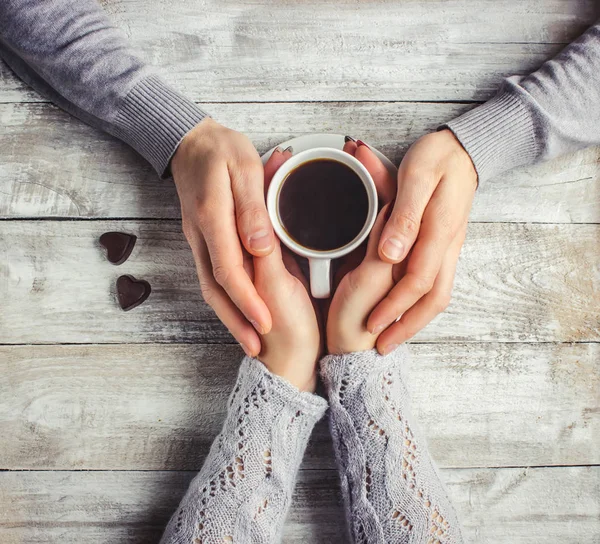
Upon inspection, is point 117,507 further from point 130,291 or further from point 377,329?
point 377,329

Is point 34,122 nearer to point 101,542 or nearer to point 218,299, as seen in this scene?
point 218,299

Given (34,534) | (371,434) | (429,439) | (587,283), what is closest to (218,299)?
(371,434)

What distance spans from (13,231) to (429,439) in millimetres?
844

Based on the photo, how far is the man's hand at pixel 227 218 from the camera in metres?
0.78

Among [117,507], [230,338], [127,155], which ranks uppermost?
[127,155]

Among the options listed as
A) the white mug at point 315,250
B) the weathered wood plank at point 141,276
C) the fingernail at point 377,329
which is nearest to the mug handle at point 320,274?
the white mug at point 315,250

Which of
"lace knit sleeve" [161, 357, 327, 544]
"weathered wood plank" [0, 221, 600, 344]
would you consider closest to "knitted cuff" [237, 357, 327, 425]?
"lace knit sleeve" [161, 357, 327, 544]

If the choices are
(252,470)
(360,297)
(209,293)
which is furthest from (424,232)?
(252,470)

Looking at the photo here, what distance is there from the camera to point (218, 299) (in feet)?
2.72

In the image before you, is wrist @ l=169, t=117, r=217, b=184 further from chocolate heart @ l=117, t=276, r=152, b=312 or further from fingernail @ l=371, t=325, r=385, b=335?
fingernail @ l=371, t=325, r=385, b=335

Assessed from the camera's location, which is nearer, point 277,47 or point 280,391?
point 280,391

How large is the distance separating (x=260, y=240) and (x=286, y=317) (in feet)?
0.46

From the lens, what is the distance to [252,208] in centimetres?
78

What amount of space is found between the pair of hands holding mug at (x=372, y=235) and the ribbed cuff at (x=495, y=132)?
0.8 inches
